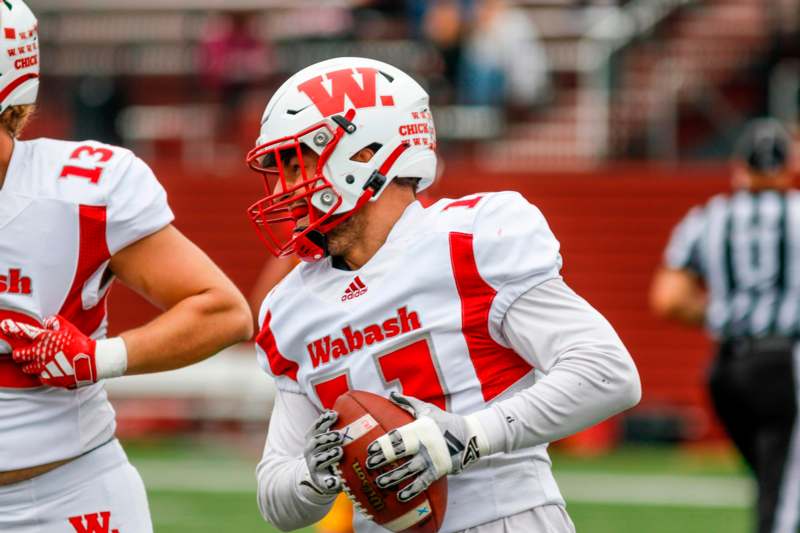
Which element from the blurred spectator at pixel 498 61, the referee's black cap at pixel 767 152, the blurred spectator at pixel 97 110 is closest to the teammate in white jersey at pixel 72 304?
the referee's black cap at pixel 767 152

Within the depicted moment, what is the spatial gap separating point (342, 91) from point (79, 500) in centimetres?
99

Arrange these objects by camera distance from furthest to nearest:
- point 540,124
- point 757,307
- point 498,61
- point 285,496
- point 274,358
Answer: point 540,124
point 498,61
point 757,307
point 274,358
point 285,496

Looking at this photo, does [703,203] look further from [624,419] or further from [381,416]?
[381,416]

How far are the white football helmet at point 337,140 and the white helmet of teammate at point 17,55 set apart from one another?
0.53m

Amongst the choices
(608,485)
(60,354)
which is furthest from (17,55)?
(608,485)

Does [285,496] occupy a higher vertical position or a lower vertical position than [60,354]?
lower

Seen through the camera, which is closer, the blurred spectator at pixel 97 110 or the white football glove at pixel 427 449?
the white football glove at pixel 427 449

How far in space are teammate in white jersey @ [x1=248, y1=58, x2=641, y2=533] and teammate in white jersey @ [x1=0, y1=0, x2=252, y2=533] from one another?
240 mm

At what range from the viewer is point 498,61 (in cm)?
1233

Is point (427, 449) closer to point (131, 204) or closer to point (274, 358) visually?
point (274, 358)

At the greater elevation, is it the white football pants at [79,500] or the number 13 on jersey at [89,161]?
the number 13 on jersey at [89,161]

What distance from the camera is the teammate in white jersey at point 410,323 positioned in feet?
→ 8.88

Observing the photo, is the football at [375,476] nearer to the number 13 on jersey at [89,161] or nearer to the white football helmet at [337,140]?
the white football helmet at [337,140]

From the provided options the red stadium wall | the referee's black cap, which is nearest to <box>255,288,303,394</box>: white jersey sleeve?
the referee's black cap
